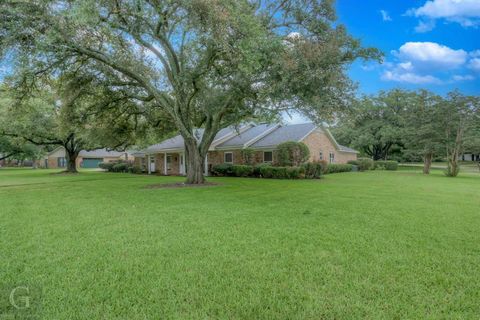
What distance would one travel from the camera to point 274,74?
30.6 ft

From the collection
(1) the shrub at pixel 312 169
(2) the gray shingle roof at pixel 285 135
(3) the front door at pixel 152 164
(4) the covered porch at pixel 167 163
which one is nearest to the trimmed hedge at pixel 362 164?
(2) the gray shingle roof at pixel 285 135

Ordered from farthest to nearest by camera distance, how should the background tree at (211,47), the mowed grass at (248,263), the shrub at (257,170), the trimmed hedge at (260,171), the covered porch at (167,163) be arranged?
the covered porch at (167,163) < the shrub at (257,170) < the trimmed hedge at (260,171) < the background tree at (211,47) < the mowed grass at (248,263)

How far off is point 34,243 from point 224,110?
32.1 feet

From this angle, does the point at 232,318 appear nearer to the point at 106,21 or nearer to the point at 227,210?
the point at 227,210

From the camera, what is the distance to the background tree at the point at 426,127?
23250mm

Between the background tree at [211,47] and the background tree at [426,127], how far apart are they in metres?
17.8

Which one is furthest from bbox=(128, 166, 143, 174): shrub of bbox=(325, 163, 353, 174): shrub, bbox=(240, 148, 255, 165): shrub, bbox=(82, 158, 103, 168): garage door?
bbox=(82, 158, 103, 168): garage door

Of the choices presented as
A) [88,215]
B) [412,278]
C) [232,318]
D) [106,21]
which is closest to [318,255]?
[412,278]

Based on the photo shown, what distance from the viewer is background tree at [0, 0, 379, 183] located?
820 cm

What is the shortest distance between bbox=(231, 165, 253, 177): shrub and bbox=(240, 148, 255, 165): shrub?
5.59 ft

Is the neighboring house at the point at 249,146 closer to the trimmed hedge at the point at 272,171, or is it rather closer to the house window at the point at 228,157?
the house window at the point at 228,157

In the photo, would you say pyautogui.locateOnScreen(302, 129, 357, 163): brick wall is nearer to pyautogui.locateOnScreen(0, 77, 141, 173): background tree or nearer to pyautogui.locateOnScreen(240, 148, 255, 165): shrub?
pyautogui.locateOnScreen(240, 148, 255, 165): shrub

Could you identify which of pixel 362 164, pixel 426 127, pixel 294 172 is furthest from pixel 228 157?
pixel 426 127

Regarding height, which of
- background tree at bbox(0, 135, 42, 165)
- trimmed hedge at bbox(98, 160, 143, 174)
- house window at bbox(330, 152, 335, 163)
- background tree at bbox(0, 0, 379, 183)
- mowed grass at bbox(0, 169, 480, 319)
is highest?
background tree at bbox(0, 0, 379, 183)
